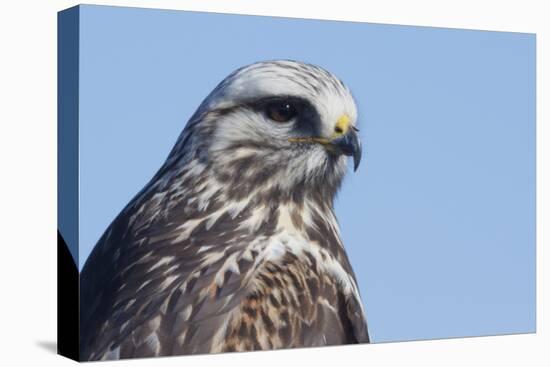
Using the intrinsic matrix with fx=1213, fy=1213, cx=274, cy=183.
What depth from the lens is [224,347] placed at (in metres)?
6.59

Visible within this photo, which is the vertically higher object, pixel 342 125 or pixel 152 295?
pixel 342 125

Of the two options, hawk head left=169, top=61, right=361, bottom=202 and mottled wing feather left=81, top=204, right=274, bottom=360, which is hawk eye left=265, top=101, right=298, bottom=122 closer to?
hawk head left=169, top=61, right=361, bottom=202

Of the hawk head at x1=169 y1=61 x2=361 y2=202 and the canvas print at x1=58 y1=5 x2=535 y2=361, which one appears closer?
the canvas print at x1=58 y1=5 x2=535 y2=361

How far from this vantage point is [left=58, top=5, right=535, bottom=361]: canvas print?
21.3 ft

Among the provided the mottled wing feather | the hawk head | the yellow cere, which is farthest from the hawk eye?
the mottled wing feather

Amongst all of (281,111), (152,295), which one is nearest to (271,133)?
(281,111)

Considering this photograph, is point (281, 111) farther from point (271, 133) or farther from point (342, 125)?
Result: point (342, 125)

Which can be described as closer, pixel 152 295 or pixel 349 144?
pixel 152 295

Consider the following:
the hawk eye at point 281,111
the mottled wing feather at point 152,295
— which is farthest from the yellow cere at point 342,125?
the mottled wing feather at point 152,295

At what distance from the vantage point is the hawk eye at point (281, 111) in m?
6.64

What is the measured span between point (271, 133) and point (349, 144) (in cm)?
44

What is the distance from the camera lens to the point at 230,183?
6.68 m

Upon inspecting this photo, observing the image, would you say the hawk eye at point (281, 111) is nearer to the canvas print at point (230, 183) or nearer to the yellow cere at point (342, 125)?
the canvas print at point (230, 183)

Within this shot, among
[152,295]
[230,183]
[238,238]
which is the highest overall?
[230,183]
